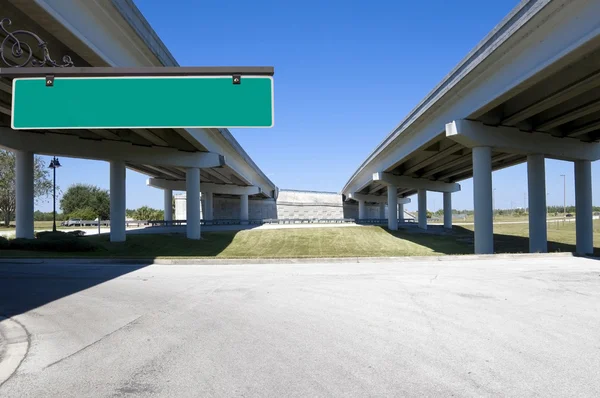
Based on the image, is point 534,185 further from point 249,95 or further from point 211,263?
point 249,95

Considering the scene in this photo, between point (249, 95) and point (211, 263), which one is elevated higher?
point (249, 95)

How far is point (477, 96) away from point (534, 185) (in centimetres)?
880

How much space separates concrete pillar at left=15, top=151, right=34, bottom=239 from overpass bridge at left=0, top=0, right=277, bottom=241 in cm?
5

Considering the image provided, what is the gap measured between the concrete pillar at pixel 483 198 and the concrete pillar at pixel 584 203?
22.5 ft

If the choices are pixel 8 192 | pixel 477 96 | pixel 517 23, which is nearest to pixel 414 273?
pixel 517 23

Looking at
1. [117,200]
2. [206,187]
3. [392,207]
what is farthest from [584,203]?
[206,187]

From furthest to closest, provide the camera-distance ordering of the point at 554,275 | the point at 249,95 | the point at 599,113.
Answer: the point at 599,113
the point at 554,275
the point at 249,95

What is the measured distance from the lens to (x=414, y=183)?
174 feet

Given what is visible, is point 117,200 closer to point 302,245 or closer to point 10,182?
point 302,245

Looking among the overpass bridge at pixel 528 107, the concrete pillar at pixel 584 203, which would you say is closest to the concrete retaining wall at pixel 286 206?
the overpass bridge at pixel 528 107

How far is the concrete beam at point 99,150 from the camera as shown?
90.1 ft

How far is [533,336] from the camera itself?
6367 mm

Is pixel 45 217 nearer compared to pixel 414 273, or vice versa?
pixel 414 273

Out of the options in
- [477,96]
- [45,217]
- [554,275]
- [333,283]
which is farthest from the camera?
[45,217]
